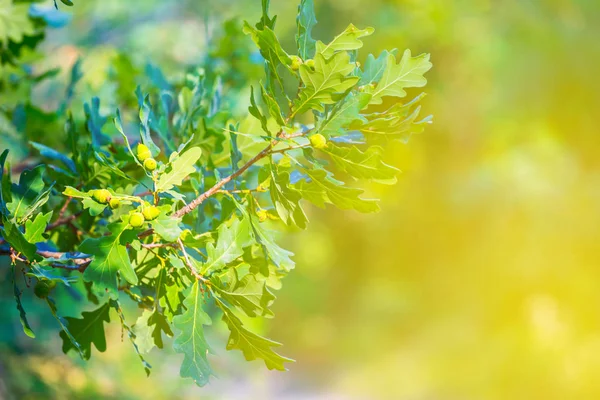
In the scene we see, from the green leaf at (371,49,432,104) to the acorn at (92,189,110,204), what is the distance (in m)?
0.22

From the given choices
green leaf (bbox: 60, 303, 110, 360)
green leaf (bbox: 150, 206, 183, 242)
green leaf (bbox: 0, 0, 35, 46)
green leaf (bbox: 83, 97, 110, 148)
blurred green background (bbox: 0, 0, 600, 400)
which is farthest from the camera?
blurred green background (bbox: 0, 0, 600, 400)

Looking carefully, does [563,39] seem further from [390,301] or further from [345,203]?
[345,203]

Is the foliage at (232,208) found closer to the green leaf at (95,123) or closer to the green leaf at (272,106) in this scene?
the green leaf at (272,106)

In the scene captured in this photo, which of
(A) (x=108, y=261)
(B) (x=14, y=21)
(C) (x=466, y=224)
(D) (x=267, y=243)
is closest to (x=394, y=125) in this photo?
(D) (x=267, y=243)

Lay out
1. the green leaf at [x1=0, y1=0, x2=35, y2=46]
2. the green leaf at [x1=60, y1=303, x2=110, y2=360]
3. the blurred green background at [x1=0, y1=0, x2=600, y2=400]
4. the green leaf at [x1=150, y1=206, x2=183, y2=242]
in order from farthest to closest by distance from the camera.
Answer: the blurred green background at [x1=0, y1=0, x2=600, y2=400], the green leaf at [x1=0, y1=0, x2=35, y2=46], the green leaf at [x1=60, y1=303, x2=110, y2=360], the green leaf at [x1=150, y1=206, x2=183, y2=242]

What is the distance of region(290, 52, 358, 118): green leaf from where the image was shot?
482mm

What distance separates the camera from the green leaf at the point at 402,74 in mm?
514

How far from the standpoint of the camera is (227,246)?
50 cm

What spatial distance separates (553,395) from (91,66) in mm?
3194

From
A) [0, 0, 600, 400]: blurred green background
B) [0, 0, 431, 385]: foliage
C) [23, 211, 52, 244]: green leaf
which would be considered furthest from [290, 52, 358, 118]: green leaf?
[0, 0, 600, 400]: blurred green background

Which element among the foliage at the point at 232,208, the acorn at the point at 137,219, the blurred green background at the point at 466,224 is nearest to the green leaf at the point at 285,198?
the foliage at the point at 232,208

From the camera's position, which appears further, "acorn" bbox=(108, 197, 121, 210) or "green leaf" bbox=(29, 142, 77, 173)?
"green leaf" bbox=(29, 142, 77, 173)

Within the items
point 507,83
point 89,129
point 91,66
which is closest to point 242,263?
point 89,129

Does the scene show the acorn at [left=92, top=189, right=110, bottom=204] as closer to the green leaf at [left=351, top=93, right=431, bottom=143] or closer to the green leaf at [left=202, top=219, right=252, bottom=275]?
the green leaf at [left=202, top=219, right=252, bottom=275]
